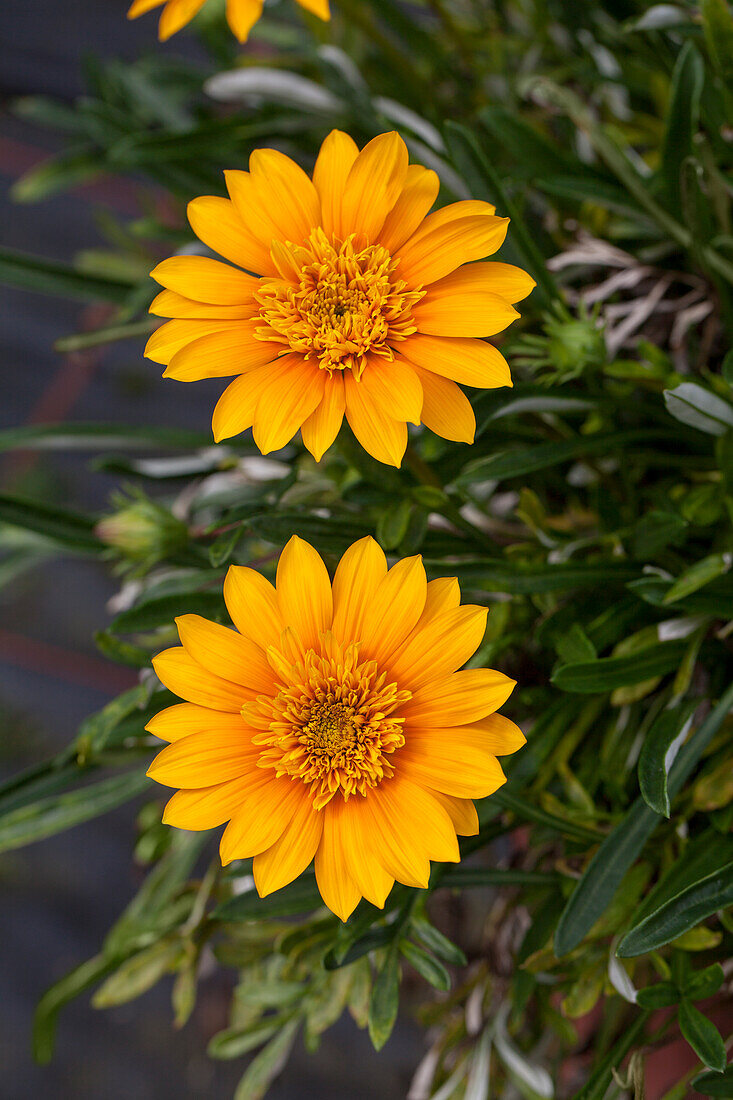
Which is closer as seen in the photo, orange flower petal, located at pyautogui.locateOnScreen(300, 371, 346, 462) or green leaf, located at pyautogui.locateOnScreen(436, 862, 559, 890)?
orange flower petal, located at pyautogui.locateOnScreen(300, 371, 346, 462)

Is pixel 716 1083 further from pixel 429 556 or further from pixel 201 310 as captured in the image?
pixel 201 310

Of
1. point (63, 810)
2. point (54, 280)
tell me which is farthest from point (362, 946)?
point (54, 280)

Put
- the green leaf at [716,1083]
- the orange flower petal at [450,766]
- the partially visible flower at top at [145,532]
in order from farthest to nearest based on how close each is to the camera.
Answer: the partially visible flower at top at [145,532] → the green leaf at [716,1083] → the orange flower petal at [450,766]

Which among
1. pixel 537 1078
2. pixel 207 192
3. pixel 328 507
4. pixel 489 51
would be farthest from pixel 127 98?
pixel 537 1078

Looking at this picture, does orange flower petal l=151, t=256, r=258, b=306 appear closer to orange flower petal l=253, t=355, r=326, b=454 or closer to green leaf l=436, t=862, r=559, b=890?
orange flower petal l=253, t=355, r=326, b=454

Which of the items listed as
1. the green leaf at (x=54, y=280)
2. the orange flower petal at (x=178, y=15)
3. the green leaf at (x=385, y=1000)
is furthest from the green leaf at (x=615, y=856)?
the green leaf at (x=54, y=280)

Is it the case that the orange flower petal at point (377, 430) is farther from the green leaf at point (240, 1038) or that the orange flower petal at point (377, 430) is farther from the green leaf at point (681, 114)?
the green leaf at point (240, 1038)

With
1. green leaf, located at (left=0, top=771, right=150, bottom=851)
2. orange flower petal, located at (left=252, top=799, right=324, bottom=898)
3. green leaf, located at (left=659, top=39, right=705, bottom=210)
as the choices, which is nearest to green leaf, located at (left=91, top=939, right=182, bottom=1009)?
green leaf, located at (left=0, top=771, right=150, bottom=851)
